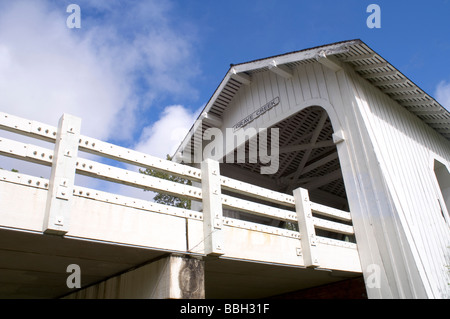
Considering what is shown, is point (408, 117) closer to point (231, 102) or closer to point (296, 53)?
point (296, 53)

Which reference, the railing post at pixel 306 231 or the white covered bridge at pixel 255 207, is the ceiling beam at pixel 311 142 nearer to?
the white covered bridge at pixel 255 207

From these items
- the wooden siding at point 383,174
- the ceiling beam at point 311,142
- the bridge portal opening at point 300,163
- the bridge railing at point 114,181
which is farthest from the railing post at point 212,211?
the ceiling beam at point 311,142

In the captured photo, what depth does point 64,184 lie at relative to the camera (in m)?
3.85

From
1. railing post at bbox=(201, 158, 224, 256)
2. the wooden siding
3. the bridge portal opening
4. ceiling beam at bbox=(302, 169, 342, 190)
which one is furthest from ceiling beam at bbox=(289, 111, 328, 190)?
railing post at bbox=(201, 158, 224, 256)

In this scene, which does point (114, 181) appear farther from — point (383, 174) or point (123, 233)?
point (383, 174)

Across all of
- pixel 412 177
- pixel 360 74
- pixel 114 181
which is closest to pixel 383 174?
pixel 412 177

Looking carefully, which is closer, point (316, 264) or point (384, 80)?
point (316, 264)

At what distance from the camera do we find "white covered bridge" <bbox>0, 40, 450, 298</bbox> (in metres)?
3.97

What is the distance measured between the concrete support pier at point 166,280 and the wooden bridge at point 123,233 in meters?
0.01

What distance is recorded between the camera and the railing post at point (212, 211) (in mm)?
4703

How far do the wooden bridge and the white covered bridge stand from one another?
0.6 inches
